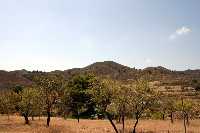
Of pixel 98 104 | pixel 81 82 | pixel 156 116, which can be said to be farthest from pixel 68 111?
pixel 98 104

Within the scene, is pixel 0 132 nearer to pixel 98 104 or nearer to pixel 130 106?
pixel 98 104

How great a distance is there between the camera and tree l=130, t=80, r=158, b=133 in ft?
186

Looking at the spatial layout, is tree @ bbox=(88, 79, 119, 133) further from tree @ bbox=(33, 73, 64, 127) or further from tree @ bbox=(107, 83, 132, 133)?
tree @ bbox=(33, 73, 64, 127)

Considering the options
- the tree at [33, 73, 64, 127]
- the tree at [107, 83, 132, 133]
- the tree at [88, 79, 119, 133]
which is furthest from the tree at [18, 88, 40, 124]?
the tree at [88, 79, 119, 133]

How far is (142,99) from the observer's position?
5647 centimetres

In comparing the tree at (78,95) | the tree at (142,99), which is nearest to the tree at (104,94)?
the tree at (142,99)

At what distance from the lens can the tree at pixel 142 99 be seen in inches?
2229

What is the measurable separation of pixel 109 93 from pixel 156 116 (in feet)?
204

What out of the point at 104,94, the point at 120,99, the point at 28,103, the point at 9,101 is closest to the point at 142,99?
the point at 120,99

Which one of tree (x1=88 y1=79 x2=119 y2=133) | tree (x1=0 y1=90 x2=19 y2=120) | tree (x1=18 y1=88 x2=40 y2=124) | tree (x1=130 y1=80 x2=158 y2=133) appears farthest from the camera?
tree (x1=0 y1=90 x2=19 y2=120)

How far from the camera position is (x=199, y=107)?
A: 376 feet

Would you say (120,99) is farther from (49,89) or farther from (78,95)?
(78,95)

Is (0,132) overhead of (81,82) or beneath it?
beneath

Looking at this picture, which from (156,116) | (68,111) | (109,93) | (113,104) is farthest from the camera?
(68,111)
